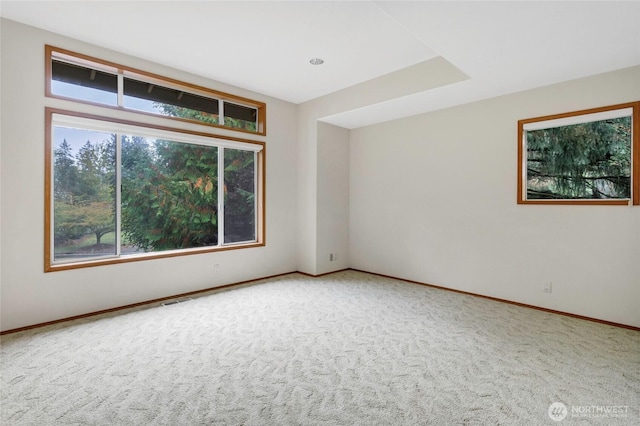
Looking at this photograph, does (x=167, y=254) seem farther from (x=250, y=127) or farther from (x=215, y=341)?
(x=250, y=127)

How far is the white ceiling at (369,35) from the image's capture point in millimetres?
2328

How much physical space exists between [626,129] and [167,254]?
518 cm

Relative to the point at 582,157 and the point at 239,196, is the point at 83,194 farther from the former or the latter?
the point at 582,157

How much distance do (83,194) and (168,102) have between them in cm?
147

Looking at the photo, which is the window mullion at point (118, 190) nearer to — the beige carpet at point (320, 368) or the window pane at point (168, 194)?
the window pane at point (168, 194)

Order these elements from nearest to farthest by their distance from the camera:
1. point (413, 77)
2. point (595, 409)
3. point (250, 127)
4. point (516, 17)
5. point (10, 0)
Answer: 1. point (595, 409)
2. point (516, 17)
3. point (10, 0)
4. point (413, 77)
5. point (250, 127)

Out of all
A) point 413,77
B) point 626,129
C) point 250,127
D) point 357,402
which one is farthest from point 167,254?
point 626,129

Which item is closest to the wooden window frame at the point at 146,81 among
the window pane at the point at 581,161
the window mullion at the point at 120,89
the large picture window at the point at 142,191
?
the window mullion at the point at 120,89

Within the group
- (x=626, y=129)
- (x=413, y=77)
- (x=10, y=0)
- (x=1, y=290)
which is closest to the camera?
(x=10, y=0)

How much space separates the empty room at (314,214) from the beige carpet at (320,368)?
0.07 feet

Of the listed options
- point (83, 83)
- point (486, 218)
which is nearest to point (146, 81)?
point (83, 83)

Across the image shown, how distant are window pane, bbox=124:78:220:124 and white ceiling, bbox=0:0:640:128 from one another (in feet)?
1.13

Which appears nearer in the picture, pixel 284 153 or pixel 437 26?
pixel 437 26

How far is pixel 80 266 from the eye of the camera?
3.38 metres
